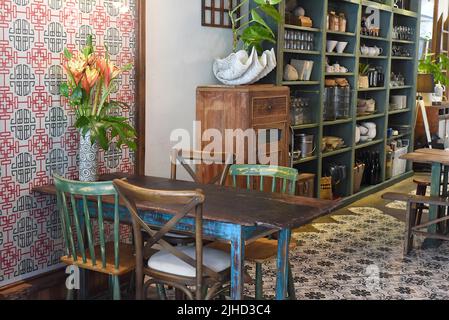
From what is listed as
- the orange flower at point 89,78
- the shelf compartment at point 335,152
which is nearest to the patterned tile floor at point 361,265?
the shelf compartment at point 335,152

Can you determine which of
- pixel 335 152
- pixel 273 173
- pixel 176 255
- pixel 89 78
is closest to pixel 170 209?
pixel 176 255

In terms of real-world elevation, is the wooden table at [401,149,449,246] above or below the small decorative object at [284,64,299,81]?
below

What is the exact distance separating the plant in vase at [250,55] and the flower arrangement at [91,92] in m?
1.51

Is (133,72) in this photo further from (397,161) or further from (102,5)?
(397,161)

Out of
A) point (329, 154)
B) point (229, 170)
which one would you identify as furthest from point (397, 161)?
point (229, 170)

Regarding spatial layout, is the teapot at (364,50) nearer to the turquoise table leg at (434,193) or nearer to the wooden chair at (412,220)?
the turquoise table leg at (434,193)

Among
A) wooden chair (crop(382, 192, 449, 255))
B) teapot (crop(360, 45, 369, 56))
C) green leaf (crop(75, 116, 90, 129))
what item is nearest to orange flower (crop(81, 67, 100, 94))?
green leaf (crop(75, 116, 90, 129))

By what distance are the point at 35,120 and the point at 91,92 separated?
353mm

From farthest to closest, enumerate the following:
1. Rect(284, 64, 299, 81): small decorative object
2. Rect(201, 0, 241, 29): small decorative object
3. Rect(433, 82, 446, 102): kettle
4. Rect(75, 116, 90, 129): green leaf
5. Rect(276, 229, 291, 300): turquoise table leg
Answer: Rect(433, 82, 446, 102): kettle, Rect(284, 64, 299, 81): small decorative object, Rect(201, 0, 241, 29): small decorative object, Rect(75, 116, 90, 129): green leaf, Rect(276, 229, 291, 300): turquoise table leg

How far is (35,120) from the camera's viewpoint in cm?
344

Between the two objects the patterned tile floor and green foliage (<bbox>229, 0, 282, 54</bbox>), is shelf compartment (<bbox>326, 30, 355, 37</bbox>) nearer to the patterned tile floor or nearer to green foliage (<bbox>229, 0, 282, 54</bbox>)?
green foliage (<bbox>229, 0, 282, 54</bbox>)

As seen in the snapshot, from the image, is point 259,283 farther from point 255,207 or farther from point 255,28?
point 255,28

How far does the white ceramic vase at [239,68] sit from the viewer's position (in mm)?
4840

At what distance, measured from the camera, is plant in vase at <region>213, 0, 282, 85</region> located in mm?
4852
